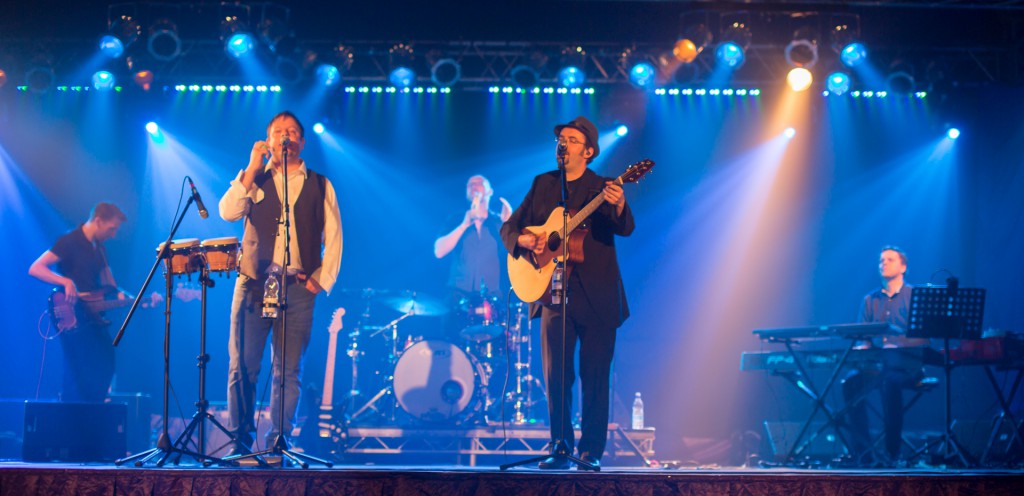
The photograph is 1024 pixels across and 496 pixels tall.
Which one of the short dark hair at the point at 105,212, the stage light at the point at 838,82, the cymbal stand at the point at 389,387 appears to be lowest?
the cymbal stand at the point at 389,387

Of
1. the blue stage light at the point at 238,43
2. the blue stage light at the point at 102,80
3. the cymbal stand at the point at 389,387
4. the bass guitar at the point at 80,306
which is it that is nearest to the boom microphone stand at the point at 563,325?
the cymbal stand at the point at 389,387

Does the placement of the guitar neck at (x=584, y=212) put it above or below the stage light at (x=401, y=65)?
below

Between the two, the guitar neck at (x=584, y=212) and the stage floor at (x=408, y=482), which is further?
the guitar neck at (x=584, y=212)

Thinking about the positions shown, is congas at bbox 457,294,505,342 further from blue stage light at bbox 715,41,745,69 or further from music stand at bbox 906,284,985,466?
music stand at bbox 906,284,985,466

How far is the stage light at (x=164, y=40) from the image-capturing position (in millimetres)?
9930

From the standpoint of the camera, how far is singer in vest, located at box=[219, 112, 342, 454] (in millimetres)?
5656

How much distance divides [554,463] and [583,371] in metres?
0.62

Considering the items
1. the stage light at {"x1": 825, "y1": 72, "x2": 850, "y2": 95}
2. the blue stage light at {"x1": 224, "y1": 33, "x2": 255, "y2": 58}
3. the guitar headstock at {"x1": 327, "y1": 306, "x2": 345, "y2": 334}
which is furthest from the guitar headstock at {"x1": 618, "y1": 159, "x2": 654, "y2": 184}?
the stage light at {"x1": 825, "y1": 72, "x2": 850, "y2": 95}

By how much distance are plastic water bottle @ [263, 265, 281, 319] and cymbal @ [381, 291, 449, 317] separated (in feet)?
14.2

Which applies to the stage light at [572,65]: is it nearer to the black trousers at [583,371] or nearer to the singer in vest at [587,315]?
the singer in vest at [587,315]

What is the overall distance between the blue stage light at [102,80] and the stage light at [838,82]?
826 cm

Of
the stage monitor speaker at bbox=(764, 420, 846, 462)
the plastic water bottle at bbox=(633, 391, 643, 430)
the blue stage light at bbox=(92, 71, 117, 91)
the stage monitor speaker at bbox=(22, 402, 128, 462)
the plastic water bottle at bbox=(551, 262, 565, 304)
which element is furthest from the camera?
the plastic water bottle at bbox=(633, 391, 643, 430)

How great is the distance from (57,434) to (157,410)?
282 cm

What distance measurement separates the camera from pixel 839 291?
1230cm
